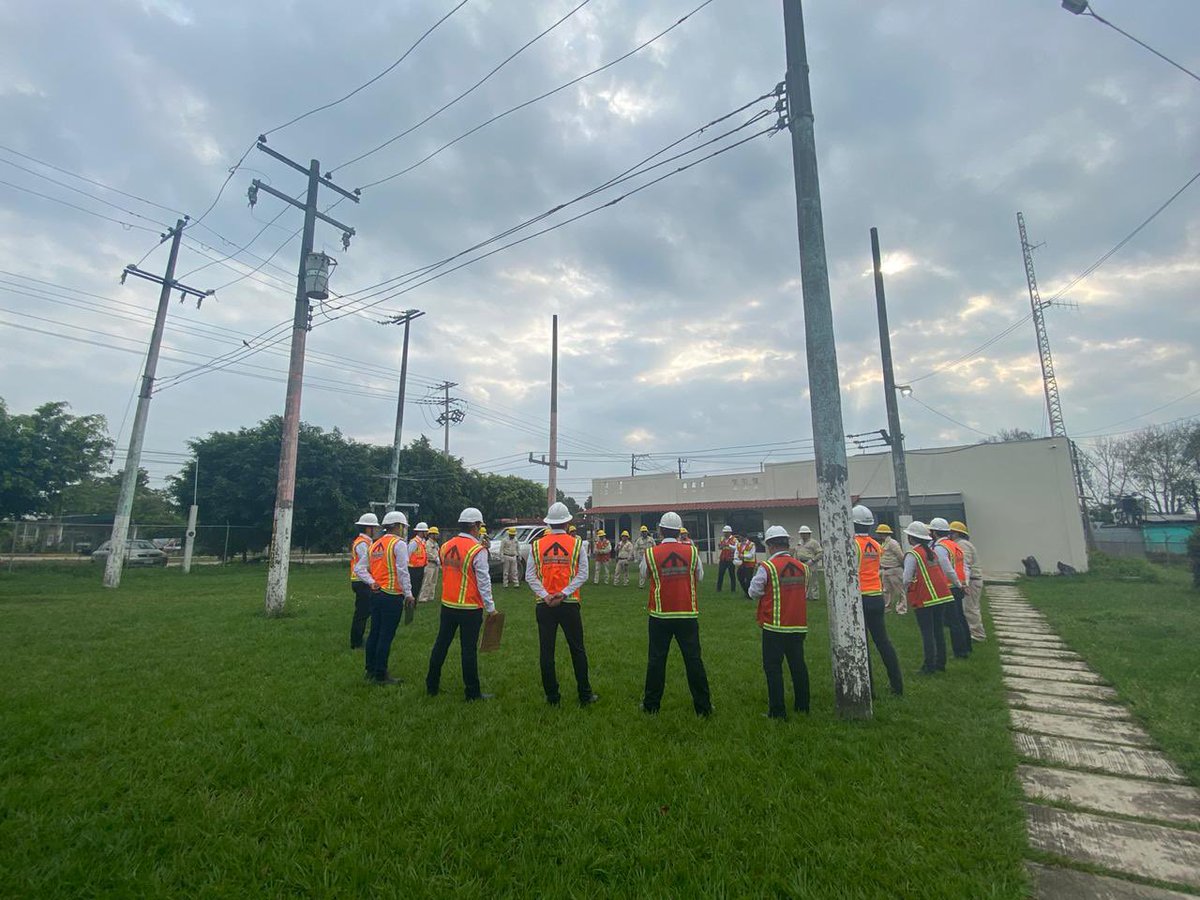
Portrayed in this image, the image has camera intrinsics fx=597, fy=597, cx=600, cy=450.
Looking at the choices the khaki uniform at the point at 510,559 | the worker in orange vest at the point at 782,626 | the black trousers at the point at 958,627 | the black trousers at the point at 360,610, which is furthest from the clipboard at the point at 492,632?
the khaki uniform at the point at 510,559

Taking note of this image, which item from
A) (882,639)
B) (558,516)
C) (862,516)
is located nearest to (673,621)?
(558,516)

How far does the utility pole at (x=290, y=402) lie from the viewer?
1206cm

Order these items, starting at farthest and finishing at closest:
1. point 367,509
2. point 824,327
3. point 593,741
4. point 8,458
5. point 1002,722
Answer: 1. point 367,509
2. point 8,458
3. point 824,327
4. point 1002,722
5. point 593,741

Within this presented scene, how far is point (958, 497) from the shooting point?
23719 mm

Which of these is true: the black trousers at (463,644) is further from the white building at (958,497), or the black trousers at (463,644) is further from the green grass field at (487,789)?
the white building at (958,497)

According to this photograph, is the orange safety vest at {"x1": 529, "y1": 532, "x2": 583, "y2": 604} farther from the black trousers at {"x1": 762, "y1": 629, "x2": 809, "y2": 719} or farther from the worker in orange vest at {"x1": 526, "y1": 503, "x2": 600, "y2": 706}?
the black trousers at {"x1": 762, "y1": 629, "x2": 809, "y2": 719}

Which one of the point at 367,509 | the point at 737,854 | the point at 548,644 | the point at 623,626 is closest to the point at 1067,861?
the point at 737,854

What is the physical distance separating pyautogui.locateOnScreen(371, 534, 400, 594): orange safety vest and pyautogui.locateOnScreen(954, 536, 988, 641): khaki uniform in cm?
812

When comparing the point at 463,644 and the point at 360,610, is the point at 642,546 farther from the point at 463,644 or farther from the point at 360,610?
the point at 463,644

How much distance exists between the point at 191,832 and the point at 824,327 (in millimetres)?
6056

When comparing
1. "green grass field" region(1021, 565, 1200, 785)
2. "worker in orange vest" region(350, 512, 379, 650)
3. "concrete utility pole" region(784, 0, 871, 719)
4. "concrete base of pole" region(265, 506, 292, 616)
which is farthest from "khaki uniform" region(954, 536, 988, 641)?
"concrete base of pole" region(265, 506, 292, 616)

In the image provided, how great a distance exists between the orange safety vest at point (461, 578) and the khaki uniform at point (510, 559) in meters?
12.8

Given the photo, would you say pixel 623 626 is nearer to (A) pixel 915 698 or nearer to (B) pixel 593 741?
(A) pixel 915 698

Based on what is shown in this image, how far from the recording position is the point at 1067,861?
10.3 ft
